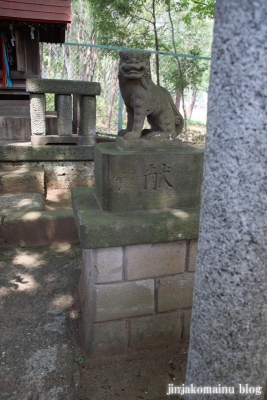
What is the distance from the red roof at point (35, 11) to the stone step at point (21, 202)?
327cm

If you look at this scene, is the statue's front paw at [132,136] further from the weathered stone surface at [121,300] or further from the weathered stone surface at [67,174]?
the weathered stone surface at [67,174]

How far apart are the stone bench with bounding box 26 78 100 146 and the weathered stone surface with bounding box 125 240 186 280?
11.5ft

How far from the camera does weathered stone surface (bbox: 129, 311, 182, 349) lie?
224 centimetres

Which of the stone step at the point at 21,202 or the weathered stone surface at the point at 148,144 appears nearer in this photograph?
the weathered stone surface at the point at 148,144

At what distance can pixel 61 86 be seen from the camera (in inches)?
192

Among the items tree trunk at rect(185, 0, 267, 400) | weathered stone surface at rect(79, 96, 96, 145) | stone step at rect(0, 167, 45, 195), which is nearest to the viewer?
tree trunk at rect(185, 0, 267, 400)

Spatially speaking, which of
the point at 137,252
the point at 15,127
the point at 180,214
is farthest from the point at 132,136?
the point at 15,127

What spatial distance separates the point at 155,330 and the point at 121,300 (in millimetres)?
363

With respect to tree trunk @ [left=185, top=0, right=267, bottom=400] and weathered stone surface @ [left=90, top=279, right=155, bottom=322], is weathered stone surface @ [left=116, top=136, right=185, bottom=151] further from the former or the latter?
tree trunk @ [left=185, top=0, right=267, bottom=400]

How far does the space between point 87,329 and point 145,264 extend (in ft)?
2.03

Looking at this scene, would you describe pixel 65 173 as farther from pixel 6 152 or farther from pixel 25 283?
pixel 25 283

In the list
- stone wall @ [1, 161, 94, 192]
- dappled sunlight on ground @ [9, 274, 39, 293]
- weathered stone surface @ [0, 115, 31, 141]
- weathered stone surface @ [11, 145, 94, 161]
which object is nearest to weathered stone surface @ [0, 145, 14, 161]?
weathered stone surface @ [11, 145, 94, 161]

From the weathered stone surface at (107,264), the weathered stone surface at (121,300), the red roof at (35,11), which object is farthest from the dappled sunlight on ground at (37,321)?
the red roof at (35,11)

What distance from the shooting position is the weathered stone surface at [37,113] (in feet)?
16.0
